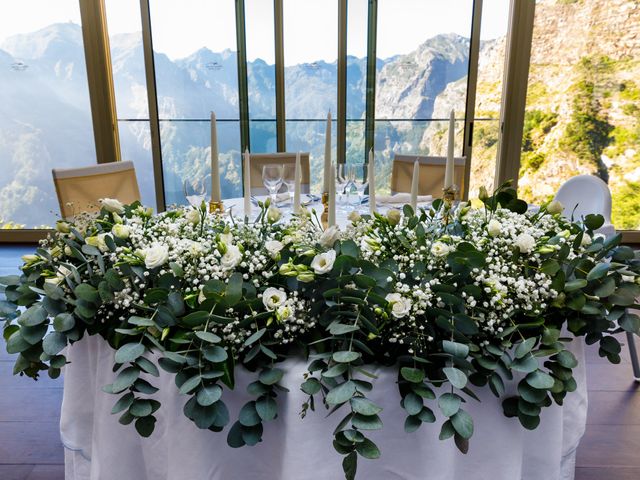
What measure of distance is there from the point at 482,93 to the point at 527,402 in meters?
3.60

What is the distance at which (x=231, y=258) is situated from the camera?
0.97 metres

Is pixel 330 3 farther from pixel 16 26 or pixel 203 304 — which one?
pixel 203 304

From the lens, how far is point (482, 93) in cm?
409

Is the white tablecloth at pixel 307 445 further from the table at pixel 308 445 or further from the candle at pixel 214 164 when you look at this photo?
the candle at pixel 214 164

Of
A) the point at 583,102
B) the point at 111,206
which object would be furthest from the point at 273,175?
the point at 583,102

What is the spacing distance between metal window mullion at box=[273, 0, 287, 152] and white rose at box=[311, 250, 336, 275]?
11.1ft

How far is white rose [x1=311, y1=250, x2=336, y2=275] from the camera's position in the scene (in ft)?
2.98

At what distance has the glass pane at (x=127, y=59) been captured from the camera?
4031 millimetres

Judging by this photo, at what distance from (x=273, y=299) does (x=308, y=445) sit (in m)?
0.26

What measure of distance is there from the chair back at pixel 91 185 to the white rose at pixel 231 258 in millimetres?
1585

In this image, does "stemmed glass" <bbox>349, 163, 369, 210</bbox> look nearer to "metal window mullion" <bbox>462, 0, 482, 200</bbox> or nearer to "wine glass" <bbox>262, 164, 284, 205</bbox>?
"wine glass" <bbox>262, 164, 284, 205</bbox>

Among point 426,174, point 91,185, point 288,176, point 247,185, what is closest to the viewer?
point 247,185

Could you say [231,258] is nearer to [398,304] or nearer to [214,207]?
[398,304]

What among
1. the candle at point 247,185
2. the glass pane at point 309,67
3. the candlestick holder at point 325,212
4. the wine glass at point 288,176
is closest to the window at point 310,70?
the glass pane at point 309,67
